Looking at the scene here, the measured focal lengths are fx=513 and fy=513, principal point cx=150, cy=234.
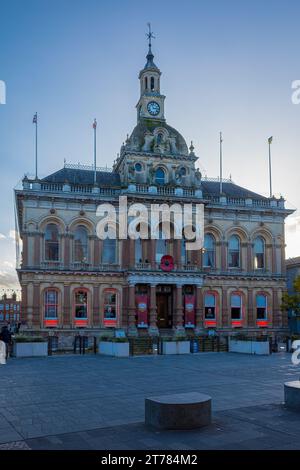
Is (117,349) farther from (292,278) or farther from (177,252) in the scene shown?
(292,278)

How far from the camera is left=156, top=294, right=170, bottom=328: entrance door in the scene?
148 feet

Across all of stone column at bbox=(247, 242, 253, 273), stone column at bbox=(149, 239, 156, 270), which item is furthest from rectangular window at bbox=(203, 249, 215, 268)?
stone column at bbox=(149, 239, 156, 270)

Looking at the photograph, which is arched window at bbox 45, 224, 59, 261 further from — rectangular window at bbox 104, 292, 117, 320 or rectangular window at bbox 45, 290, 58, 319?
rectangular window at bbox 104, 292, 117, 320

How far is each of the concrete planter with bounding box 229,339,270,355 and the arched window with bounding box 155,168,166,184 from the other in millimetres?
17629

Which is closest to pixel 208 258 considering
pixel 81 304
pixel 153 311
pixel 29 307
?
pixel 153 311

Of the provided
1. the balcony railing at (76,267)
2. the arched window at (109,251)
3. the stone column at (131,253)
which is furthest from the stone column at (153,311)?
the arched window at (109,251)

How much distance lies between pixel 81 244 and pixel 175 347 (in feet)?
49.1

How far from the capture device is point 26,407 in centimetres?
1382

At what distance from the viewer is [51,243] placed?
42.7m

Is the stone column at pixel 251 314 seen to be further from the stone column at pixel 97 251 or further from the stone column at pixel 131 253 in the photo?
the stone column at pixel 97 251

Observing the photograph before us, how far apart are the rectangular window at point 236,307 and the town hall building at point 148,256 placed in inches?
3.6

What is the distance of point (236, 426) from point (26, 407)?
5824 millimetres

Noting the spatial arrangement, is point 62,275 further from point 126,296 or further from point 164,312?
point 164,312
